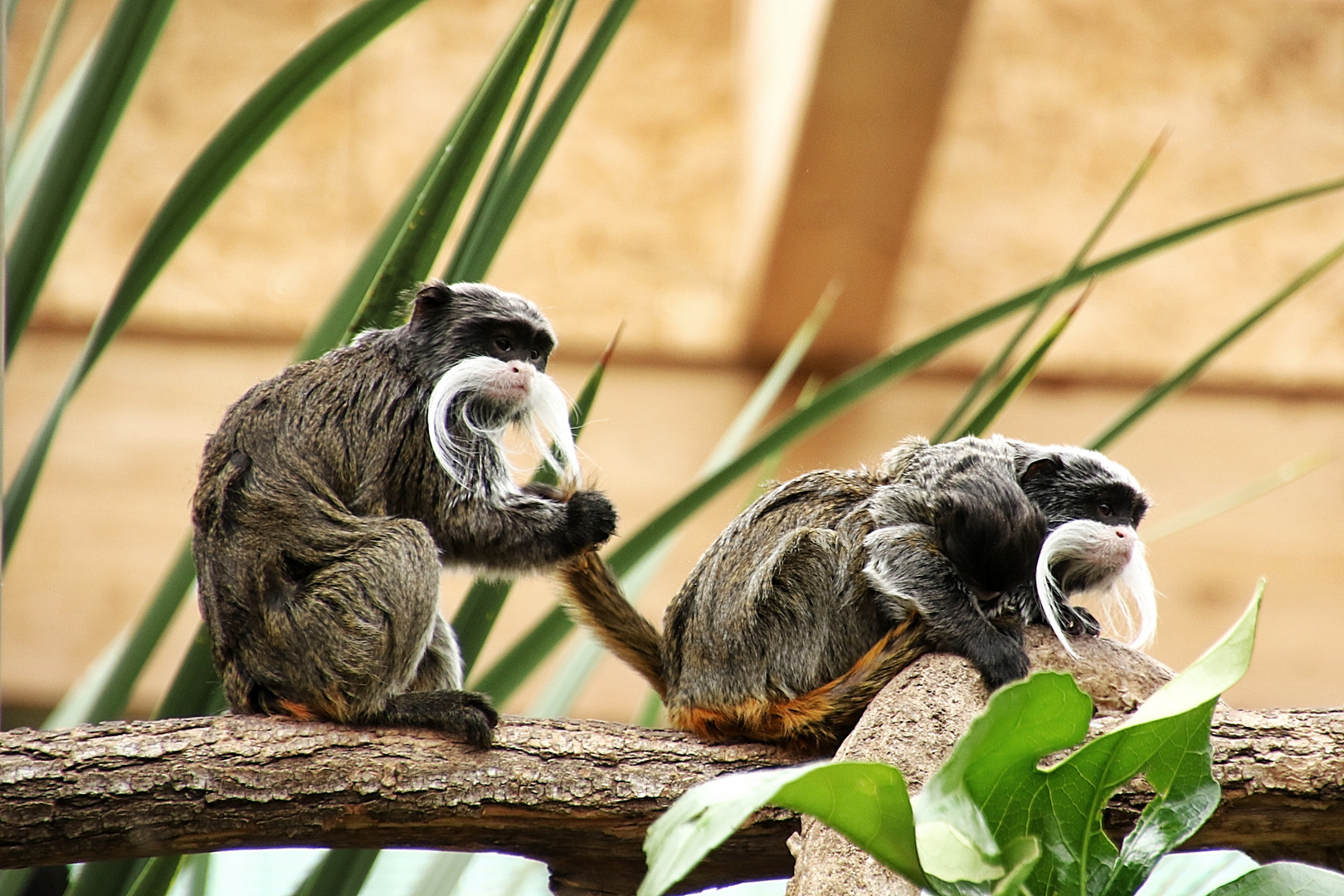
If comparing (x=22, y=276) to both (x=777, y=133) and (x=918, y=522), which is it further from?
(x=777, y=133)

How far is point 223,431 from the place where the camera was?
2.16 metres

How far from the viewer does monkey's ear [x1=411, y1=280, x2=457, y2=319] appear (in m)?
2.26

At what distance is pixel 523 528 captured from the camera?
2131mm

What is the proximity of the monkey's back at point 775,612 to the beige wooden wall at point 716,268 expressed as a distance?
2.46m

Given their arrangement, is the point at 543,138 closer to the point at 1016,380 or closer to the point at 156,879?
the point at 1016,380

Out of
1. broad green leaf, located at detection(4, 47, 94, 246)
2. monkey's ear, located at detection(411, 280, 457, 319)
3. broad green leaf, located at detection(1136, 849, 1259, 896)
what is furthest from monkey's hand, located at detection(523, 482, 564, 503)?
broad green leaf, located at detection(1136, 849, 1259, 896)

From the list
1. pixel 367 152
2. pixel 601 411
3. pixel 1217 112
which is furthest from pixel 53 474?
pixel 1217 112

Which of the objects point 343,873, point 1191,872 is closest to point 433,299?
point 343,873

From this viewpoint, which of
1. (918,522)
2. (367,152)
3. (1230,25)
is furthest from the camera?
(367,152)

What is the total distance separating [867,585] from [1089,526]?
0.40 m

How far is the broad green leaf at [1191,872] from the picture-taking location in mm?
2484

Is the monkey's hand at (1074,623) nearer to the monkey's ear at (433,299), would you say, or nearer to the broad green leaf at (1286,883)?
the broad green leaf at (1286,883)

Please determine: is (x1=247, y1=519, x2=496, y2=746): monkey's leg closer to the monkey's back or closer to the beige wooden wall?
the monkey's back

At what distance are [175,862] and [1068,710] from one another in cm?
137
